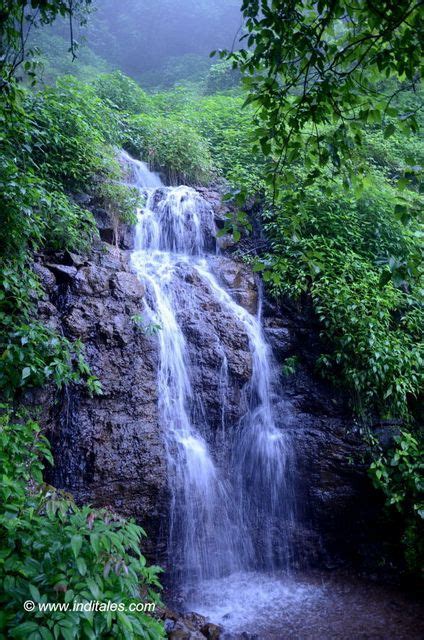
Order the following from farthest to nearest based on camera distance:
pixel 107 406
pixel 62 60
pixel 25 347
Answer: pixel 62 60 → pixel 107 406 → pixel 25 347

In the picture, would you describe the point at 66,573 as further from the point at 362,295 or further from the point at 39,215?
the point at 362,295

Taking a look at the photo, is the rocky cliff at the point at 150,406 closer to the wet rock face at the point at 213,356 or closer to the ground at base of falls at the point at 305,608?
the wet rock face at the point at 213,356

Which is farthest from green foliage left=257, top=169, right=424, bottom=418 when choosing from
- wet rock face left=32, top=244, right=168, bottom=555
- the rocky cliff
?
wet rock face left=32, top=244, right=168, bottom=555

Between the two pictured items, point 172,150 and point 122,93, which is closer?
point 172,150

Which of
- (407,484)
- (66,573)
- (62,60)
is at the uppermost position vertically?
(62,60)

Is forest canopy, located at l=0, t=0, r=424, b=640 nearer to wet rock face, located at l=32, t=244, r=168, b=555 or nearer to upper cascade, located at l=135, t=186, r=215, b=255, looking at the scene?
wet rock face, located at l=32, t=244, r=168, b=555

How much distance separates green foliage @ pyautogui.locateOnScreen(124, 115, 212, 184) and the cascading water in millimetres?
3453

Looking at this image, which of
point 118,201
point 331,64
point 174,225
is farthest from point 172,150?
point 331,64

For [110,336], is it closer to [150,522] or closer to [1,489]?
[150,522]

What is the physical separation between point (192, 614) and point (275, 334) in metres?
3.94

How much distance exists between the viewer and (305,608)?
15.2ft

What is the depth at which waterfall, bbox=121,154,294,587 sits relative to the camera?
5.07 metres

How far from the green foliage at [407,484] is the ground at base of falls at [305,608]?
58 cm

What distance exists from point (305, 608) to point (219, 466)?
71.4 inches
